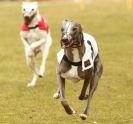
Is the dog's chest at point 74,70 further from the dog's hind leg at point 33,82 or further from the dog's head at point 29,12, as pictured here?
the dog's hind leg at point 33,82

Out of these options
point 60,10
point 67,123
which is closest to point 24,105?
point 67,123

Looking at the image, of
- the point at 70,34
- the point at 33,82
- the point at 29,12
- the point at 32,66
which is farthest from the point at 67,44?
the point at 33,82

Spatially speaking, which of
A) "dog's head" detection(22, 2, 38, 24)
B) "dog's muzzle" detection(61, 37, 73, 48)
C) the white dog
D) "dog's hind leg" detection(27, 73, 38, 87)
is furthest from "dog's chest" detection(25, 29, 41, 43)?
"dog's muzzle" detection(61, 37, 73, 48)

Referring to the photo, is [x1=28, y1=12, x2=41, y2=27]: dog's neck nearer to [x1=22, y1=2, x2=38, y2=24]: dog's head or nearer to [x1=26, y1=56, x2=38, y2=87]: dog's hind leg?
[x1=22, y1=2, x2=38, y2=24]: dog's head

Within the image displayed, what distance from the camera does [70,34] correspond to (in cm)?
809

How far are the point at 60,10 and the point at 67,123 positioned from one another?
28.1 metres

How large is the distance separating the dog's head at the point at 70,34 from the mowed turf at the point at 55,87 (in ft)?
5.81

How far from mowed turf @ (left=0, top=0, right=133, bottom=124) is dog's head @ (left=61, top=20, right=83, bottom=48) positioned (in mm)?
1770

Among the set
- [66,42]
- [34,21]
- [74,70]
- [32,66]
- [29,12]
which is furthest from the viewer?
[32,66]

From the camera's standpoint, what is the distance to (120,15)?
109 ft

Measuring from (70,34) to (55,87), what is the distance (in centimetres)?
529

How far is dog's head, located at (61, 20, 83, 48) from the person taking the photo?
26.3 feet

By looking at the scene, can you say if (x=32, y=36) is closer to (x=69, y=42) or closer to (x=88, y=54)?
(x=88, y=54)

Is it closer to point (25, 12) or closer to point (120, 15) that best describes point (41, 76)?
point (25, 12)
